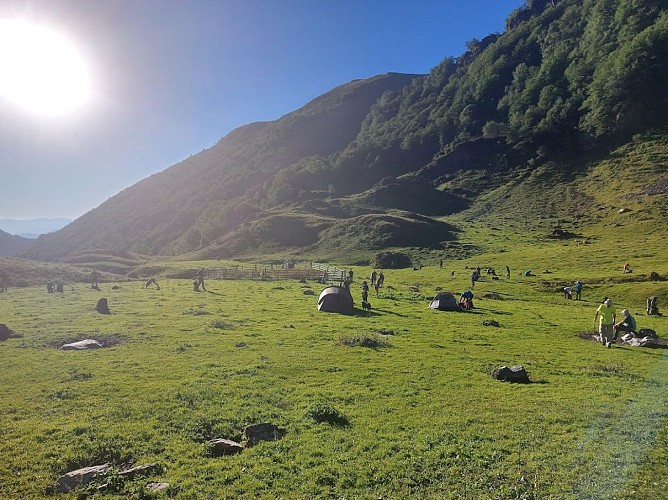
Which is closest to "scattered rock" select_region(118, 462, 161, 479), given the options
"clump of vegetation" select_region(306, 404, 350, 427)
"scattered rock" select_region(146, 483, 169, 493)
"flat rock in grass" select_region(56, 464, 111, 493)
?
"flat rock in grass" select_region(56, 464, 111, 493)

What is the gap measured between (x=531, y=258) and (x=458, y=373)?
7012 centimetres

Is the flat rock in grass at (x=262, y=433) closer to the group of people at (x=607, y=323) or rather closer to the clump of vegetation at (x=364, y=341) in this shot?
the clump of vegetation at (x=364, y=341)

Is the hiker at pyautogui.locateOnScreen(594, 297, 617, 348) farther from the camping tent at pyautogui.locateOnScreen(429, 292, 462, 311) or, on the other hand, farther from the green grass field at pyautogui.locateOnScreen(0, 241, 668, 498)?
the camping tent at pyautogui.locateOnScreen(429, 292, 462, 311)

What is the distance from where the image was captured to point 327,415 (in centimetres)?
1602

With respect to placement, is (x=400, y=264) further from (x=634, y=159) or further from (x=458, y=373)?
(x=634, y=159)

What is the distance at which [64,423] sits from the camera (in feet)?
51.0

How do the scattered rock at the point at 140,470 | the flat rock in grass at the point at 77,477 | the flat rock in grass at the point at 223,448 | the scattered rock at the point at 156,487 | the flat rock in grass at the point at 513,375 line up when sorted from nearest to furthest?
the scattered rock at the point at 156,487 < the flat rock in grass at the point at 77,477 < the scattered rock at the point at 140,470 < the flat rock in grass at the point at 223,448 < the flat rock in grass at the point at 513,375

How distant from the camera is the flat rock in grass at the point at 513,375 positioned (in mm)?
20698

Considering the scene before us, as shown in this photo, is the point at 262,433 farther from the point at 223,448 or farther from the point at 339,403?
the point at 339,403

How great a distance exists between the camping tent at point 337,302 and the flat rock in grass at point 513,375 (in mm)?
21909

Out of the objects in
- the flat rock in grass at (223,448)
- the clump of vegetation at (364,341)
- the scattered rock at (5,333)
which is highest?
the scattered rock at (5,333)

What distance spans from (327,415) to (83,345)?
1942 centimetres

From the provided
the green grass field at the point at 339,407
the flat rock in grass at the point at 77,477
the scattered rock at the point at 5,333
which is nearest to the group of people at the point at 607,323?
the green grass field at the point at 339,407

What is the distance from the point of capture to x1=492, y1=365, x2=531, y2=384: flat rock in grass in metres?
20.7
